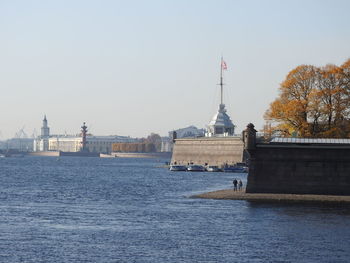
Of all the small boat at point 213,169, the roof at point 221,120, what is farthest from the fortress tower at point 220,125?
the small boat at point 213,169

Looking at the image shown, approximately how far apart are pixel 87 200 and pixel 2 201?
6.81 metres

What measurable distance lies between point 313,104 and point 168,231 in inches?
1911

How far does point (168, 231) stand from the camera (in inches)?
2012

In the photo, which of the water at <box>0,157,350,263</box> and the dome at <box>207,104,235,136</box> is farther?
the dome at <box>207,104,235,136</box>

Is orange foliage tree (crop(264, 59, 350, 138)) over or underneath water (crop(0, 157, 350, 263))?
over

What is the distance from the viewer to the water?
4266cm

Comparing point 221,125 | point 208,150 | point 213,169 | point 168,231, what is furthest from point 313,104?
point 221,125

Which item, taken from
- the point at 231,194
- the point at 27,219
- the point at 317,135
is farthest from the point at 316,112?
the point at 27,219

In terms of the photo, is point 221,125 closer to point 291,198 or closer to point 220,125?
point 220,125

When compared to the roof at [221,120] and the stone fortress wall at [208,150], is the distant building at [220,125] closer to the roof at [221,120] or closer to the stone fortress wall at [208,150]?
the roof at [221,120]

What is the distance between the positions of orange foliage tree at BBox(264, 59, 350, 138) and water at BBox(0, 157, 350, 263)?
81.4 feet

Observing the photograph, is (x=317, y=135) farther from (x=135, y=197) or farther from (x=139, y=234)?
(x=139, y=234)

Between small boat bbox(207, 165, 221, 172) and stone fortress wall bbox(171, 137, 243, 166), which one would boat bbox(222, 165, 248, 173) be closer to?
small boat bbox(207, 165, 221, 172)

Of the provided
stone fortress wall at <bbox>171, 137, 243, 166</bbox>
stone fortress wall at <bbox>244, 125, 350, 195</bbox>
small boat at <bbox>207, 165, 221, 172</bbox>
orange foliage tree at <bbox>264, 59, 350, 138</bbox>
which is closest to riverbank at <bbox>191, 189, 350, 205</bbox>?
stone fortress wall at <bbox>244, 125, 350, 195</bbox>
